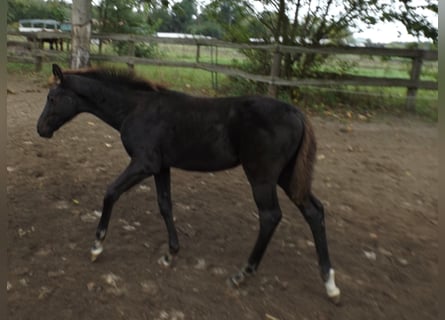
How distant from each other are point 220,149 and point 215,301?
108cm

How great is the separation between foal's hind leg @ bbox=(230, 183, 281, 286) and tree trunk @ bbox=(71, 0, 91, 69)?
8.13 m

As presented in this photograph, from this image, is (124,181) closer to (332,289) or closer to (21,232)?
(21,232)

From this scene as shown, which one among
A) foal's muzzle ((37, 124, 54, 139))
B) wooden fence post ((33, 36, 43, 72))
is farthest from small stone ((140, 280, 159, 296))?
wooden fence post ((33, 36, 43, 72))

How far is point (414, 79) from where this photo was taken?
10422mm

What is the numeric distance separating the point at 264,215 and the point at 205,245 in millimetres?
837

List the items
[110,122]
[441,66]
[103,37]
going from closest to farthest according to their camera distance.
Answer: [441,66] → [110,122] → [103,37]

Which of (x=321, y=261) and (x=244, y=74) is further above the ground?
(x=244, y=74)

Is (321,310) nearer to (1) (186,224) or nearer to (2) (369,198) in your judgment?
(1) (186,224)

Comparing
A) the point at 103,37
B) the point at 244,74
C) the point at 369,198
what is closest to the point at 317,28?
the point at 244,74

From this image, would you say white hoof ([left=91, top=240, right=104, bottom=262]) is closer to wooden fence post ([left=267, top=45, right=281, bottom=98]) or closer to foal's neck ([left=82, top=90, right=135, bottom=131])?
foal's neck ([left=82, top=90, right=135, bottom=131])

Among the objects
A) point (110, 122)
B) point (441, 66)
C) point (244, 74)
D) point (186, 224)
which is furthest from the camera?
point (244, 74)

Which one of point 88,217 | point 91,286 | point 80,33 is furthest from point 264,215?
point 80,33

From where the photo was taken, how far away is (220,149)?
3412 millimetres

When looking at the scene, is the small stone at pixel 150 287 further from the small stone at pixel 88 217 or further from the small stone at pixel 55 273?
the small stone at pixel 88 217
